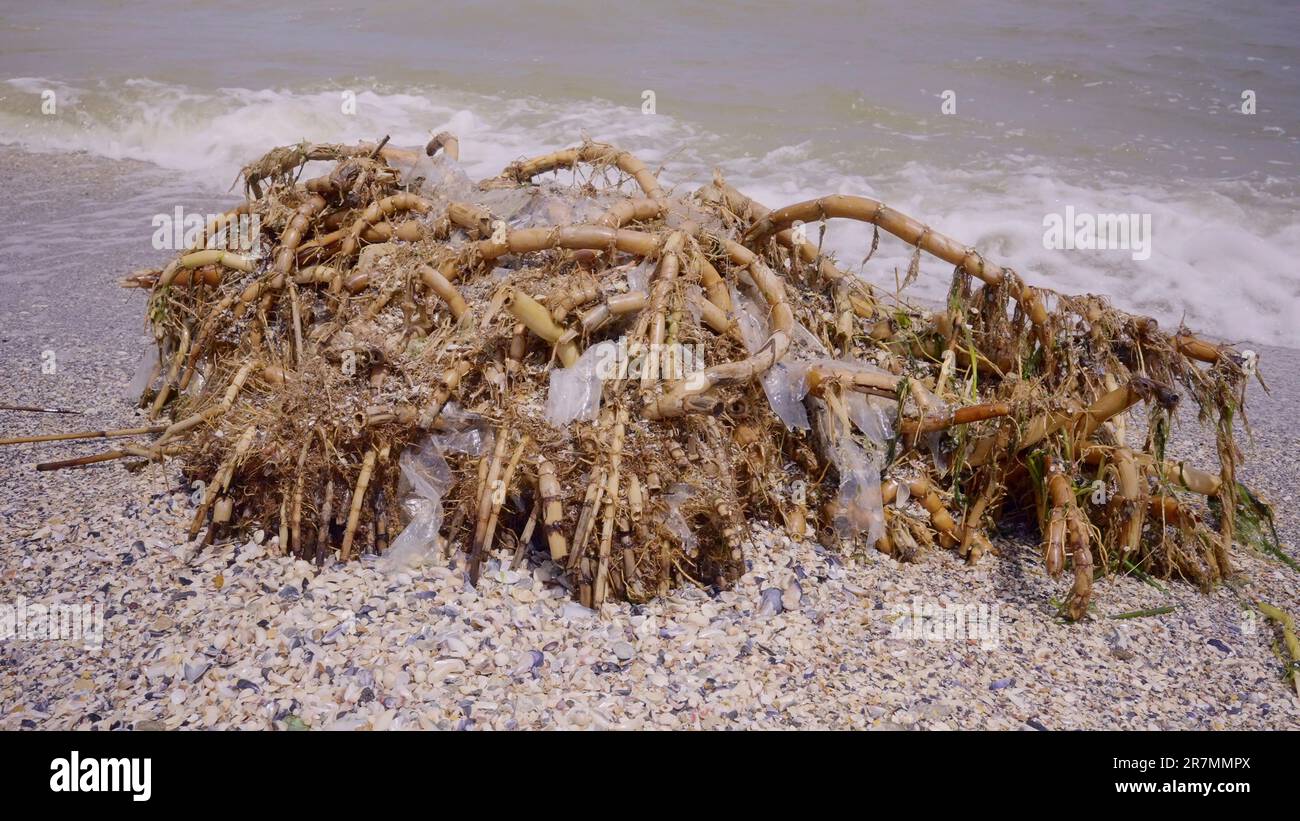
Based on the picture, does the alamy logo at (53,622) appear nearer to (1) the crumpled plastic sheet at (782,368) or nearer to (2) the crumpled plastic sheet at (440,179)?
(2) the crumpled plastic sheet at (440,179)

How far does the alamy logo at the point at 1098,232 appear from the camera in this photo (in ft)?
25.6

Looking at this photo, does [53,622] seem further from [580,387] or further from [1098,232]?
[1098,232]

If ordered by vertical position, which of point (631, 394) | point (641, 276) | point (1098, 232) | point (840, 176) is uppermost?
point (840, 176)

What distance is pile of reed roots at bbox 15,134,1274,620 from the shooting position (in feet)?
8.94

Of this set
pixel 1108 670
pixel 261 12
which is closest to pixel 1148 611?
pixel 1108 670

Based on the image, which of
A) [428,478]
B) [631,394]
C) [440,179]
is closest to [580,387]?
[631,394]

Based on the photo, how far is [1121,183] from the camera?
365 inches

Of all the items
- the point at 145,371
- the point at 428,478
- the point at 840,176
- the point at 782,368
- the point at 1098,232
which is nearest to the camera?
the point at 428,478

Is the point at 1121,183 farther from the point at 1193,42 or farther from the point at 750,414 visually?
the point at 750,414
